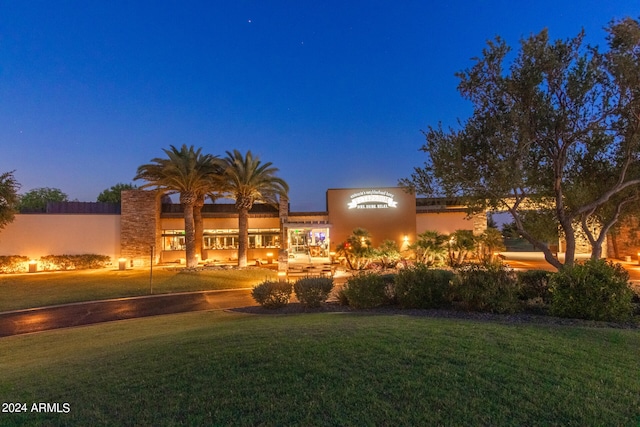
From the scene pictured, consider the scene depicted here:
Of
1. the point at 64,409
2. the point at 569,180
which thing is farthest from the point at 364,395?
the point at 569,180

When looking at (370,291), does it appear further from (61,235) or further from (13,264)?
(13,264)

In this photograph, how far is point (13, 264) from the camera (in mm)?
25047

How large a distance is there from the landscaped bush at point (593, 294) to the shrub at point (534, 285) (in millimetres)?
1586

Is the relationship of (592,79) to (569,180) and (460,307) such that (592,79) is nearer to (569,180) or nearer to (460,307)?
(569,180)

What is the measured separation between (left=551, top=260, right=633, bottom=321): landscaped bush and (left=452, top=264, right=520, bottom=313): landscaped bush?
3.15ft

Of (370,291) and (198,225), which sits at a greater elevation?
(198,225)

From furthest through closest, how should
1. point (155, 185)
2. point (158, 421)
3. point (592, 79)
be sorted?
point (155, 185)
point (592, 79)
point (158, 421)

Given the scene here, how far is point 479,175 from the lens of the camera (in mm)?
10211

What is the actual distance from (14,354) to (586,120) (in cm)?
1588

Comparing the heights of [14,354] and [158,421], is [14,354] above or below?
below

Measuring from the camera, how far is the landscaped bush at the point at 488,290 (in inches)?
346

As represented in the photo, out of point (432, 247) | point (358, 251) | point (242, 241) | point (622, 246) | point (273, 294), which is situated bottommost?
point (273, 294)

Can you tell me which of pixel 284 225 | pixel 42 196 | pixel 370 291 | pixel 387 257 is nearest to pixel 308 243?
pixel 284 225

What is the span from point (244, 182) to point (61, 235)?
1515 centimetres
